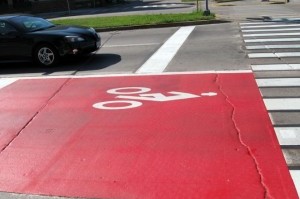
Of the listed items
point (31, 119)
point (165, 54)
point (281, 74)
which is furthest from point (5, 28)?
point (281, 74)

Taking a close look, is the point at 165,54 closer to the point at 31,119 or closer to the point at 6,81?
the point at 6,81

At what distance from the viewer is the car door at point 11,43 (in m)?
12.0

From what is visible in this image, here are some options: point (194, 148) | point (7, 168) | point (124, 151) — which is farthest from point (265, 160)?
point (7, 168)

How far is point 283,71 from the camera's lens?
9.43 metres

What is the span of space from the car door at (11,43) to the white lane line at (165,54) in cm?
353

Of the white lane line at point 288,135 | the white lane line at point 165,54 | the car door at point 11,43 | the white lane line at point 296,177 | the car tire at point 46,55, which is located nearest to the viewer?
the white lane line at point 296,177

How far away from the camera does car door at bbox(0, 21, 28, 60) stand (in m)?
12.0

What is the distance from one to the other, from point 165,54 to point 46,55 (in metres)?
3.24

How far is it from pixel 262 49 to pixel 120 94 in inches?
213

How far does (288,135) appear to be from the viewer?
5832mm

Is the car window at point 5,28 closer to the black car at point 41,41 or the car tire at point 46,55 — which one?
the black car at point 41,41

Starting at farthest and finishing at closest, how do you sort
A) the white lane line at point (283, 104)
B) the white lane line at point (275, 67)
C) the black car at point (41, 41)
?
the black car at point (41, 41)
the white lane line at point (275, 67)
the white lane line at point (283, 104)

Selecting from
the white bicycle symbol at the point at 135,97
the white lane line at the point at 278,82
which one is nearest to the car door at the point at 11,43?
the white bicycle symbol at the point at 135,97

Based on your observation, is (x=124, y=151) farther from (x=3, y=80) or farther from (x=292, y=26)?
(x=292, y=26)
